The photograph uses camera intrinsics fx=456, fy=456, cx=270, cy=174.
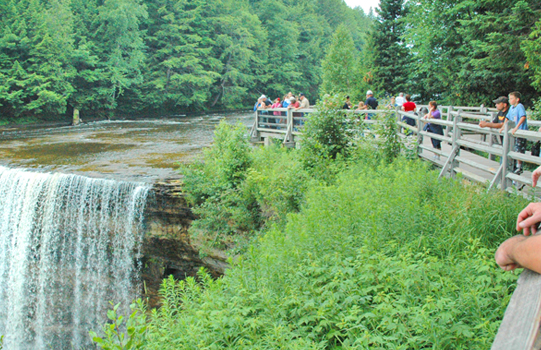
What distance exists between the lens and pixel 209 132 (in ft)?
87.1

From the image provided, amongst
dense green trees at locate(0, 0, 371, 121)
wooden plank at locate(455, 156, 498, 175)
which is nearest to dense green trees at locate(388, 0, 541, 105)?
wooden plank at locate(455, 156, 498, 175)

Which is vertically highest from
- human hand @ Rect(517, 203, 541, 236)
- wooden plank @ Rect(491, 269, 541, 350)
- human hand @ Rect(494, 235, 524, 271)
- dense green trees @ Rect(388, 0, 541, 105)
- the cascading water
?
dense green trees @ Rect(388, 0, 541, 105)

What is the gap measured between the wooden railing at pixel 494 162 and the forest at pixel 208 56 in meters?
3.42

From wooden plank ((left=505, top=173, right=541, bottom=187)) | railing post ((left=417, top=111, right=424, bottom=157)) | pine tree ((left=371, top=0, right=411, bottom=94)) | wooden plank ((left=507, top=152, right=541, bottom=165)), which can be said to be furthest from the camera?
pine tree ((left=371, top=0, right=411, bottom=94))

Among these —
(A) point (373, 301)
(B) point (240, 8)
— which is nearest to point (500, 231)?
(A) point (373, 301)

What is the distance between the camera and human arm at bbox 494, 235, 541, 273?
998 mm

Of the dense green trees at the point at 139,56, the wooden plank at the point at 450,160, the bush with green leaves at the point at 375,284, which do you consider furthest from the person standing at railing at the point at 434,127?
the dense green trees at the point at 139,56

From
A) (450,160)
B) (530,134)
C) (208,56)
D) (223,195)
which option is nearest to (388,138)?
(450,160)

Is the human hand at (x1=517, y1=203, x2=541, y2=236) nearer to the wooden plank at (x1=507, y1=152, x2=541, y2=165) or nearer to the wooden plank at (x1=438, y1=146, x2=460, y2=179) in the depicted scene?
the wooden plank at (x1=507, y1=152, x2=541, y2=165)

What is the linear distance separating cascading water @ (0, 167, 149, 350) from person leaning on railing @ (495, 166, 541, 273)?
12006 millimetres

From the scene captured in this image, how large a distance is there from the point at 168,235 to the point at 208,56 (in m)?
39.9

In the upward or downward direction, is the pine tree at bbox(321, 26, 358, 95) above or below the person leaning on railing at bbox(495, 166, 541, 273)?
above

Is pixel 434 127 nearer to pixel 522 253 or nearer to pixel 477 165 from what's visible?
pixel 477 165

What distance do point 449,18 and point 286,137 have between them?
56.9 ft
